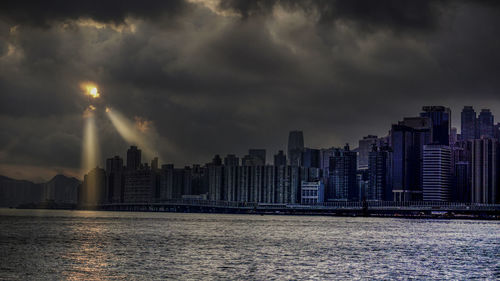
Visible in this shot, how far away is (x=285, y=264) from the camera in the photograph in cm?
8231

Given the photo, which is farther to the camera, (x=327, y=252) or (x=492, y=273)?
(x=327, y=252)

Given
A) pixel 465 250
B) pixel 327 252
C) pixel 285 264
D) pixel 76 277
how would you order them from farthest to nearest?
pixel 465 250
pixel 327 252
pixel 285 264
pixel 76 277

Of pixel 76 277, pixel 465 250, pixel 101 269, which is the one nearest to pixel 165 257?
pixel 101 269

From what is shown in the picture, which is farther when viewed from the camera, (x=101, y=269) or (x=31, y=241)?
(x=31, y=241)

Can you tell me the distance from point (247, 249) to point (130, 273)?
3352cm

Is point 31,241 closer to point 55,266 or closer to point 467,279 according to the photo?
point 55,266

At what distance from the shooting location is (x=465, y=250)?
112 metres

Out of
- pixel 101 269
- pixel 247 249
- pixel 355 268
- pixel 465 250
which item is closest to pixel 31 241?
pixel 247 249

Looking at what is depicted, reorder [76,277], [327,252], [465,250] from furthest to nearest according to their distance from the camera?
1. [465,250]
2. [327,252]
3. [76,277]

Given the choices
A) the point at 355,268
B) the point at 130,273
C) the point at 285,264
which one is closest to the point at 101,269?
the point at 130,273

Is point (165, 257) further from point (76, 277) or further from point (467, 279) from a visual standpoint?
point (467, 279)

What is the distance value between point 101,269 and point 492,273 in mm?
41520

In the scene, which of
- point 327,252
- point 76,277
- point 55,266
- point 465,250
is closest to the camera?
point 76,277

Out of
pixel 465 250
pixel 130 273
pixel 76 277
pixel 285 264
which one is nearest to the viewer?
pixel 76 277
